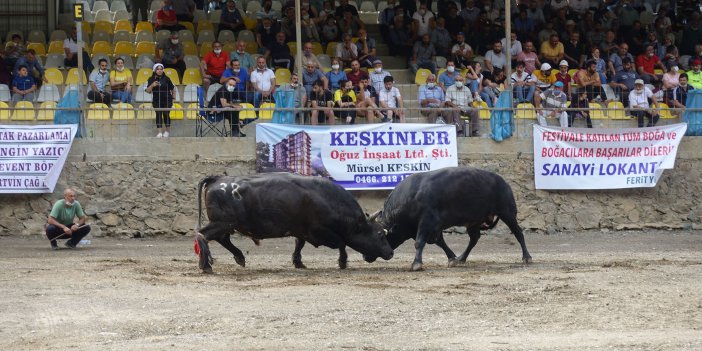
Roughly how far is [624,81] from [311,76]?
652 centimetres

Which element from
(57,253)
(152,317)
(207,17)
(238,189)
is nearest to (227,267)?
(238,189)

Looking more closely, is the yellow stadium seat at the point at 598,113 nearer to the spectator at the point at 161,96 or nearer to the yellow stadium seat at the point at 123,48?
the spectator at the point at 161,96

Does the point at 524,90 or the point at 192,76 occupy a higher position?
the point at 192,76

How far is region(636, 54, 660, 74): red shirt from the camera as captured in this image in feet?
94.7

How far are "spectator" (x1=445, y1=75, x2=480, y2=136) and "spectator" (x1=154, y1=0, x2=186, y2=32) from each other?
6.69 meters

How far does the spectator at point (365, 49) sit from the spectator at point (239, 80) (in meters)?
2.71

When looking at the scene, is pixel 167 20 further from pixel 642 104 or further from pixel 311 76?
pixel 642 104

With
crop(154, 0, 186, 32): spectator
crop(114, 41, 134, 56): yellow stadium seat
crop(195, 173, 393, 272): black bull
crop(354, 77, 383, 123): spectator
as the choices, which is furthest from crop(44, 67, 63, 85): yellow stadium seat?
crop(195, 173, 393, 272): black bull

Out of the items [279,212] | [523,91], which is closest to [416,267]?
[279,212]

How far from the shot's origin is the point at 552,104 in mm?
26438

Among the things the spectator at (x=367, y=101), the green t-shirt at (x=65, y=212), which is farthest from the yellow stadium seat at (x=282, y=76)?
the green t-shirt at (x=65, y=212)

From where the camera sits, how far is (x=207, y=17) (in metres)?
31.1

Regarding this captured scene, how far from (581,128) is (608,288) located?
9505 mm

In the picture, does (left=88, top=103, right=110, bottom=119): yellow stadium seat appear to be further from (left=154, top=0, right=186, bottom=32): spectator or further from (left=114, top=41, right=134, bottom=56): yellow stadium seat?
(left=154, top=0, right=186, bottom=32): spectator
